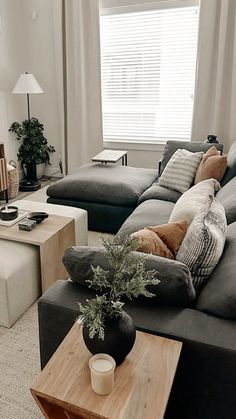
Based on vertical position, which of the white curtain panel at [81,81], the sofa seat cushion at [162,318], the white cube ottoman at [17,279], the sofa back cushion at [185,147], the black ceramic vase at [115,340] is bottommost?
the white cube ottoman at [17,279]

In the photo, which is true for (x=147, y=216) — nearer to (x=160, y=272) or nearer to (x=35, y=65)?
(x=160, y=272)

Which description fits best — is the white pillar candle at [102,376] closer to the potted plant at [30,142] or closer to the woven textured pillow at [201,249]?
the woven textured pillow at [201,249]

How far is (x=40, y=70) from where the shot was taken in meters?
4.70

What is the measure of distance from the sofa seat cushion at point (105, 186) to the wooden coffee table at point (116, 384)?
2.01 metres

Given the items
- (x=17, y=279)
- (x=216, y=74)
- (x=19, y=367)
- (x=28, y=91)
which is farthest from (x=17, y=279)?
(x=216, y=74)

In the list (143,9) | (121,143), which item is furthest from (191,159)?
(143,9)

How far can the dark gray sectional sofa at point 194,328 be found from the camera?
1046mm

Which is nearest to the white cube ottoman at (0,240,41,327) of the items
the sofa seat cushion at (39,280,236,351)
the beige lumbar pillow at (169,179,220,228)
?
the sofa seat cushion at (39,280,236,351)

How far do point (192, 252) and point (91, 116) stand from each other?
3671 millimetres

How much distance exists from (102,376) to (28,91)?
151 inches

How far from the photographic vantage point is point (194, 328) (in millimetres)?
1089

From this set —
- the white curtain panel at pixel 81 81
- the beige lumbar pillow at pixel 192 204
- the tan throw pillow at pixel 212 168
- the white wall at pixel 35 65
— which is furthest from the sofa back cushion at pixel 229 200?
the white curtain panel at pixel 81 81

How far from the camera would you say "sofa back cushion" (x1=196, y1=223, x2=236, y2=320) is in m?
1.11

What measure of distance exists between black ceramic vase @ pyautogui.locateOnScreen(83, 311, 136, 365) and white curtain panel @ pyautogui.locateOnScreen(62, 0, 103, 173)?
3.91 metres
